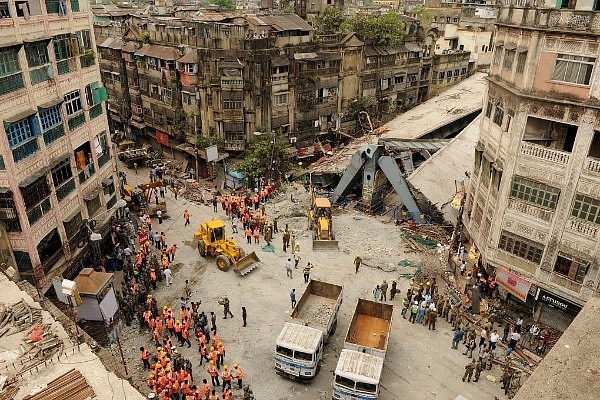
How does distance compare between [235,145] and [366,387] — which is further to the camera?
[235,145]

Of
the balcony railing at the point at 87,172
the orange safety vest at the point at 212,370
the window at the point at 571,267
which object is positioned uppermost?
the balcony railing at the point at 87,172

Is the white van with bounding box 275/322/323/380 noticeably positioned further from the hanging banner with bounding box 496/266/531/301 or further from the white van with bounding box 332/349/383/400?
the hanging banner with bounding box 496/266/531/301

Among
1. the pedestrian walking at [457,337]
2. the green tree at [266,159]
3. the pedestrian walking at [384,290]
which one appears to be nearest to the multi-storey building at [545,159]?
the pedestrian walking at [457,337]

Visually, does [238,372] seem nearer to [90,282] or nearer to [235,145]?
[90,282]

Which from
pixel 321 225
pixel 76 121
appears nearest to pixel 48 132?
pixel 76 121

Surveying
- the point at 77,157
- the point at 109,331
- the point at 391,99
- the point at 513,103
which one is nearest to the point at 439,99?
the point at 391,99

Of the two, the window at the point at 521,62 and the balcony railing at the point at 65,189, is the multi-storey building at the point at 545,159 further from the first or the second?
the balcony railing at the point at 65,189
